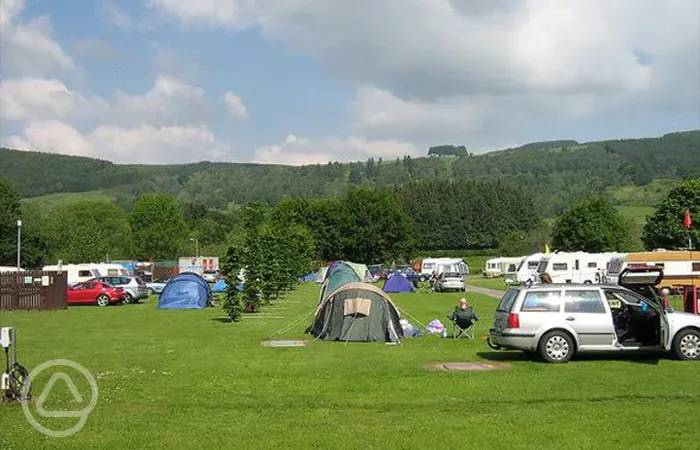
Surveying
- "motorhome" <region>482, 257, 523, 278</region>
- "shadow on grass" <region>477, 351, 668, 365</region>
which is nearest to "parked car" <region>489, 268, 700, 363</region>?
"shadow on grass" <region>477, 351, 668, 365</region>

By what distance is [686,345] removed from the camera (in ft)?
55.8

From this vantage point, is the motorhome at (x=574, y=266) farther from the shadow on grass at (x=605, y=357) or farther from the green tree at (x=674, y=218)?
the shadow on grass at (x=605, y=357)

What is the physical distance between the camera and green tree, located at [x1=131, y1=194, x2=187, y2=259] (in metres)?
118

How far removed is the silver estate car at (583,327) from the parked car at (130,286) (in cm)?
3080

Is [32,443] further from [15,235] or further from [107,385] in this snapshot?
[15,235]

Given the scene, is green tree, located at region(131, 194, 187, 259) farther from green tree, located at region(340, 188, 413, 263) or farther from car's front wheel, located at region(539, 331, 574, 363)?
car's front wheel, located at region(539, 331, 574, 363)

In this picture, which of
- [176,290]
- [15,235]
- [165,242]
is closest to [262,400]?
[176,290]

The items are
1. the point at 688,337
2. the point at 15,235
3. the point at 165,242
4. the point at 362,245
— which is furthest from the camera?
the point at 165,242

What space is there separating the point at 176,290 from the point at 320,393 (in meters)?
26.2

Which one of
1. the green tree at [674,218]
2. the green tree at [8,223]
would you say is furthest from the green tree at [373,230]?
the green tree at [8,223]

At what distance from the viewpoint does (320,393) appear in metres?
13.2

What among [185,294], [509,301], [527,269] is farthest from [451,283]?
[509,301]

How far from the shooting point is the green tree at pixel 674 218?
77062 mm

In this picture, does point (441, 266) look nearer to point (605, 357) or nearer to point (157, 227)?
point (605, 357)
